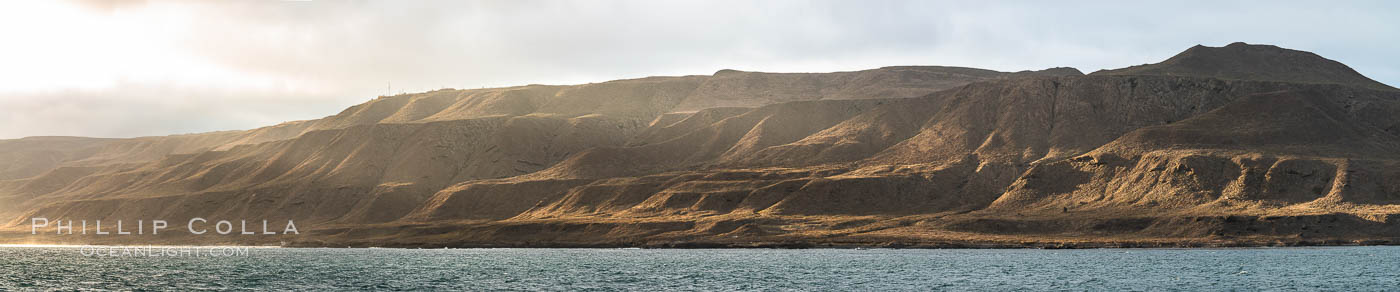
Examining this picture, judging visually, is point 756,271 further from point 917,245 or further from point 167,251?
point 167,251

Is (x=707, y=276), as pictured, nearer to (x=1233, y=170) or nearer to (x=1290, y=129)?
(x=1233, y=170)

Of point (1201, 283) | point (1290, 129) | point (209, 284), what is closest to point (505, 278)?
point (209, 284)

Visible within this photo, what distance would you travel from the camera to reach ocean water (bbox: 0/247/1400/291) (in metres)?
87.6

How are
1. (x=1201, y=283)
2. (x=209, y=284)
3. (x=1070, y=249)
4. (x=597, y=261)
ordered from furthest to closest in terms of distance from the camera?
(x=1070, y=249)
(x=597, y=261)
(x=209, y=284)
(x=1201, y=283)

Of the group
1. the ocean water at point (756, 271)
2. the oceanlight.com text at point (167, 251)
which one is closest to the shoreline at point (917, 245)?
the ocean water at point (756, 271)

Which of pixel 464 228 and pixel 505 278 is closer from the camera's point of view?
pixel 505 278

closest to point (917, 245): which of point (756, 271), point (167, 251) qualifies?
point (756, 271)

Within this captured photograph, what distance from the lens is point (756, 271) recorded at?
105 meters

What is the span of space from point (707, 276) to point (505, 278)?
655 inches

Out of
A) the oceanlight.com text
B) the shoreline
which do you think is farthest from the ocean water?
the oceanlight.com text

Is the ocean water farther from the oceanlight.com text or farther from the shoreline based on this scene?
the oceanlight.com text

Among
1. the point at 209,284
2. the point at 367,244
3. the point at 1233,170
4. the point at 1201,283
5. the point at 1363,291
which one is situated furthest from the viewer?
the point at 367,244

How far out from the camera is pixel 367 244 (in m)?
182

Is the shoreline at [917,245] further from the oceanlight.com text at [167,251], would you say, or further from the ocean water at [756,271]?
the oceanlight.com text at [167,251]
